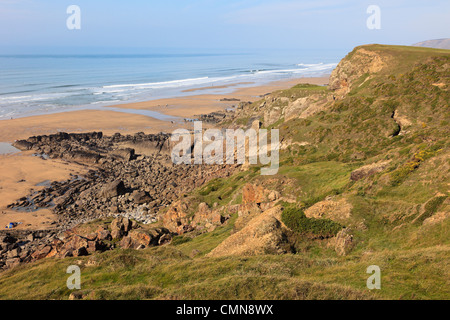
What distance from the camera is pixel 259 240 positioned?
20344 mm

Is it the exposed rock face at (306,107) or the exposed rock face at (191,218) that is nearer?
the exposed rock face at (191,218)

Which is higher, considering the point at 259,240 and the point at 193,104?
the point at 193,104

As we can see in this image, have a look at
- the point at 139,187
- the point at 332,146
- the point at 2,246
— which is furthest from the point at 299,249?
the point at 139,187

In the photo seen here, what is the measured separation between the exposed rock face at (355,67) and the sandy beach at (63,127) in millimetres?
42260

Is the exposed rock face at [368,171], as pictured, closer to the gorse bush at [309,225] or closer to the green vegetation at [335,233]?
the green vegetation at [335,233]

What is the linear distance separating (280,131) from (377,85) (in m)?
15.9

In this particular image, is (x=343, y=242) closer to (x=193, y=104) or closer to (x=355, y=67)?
(x=355, y=67)

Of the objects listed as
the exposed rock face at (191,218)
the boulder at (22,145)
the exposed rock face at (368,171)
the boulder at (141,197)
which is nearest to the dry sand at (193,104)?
the boulder at (22,145)

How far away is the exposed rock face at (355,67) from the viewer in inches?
2072
